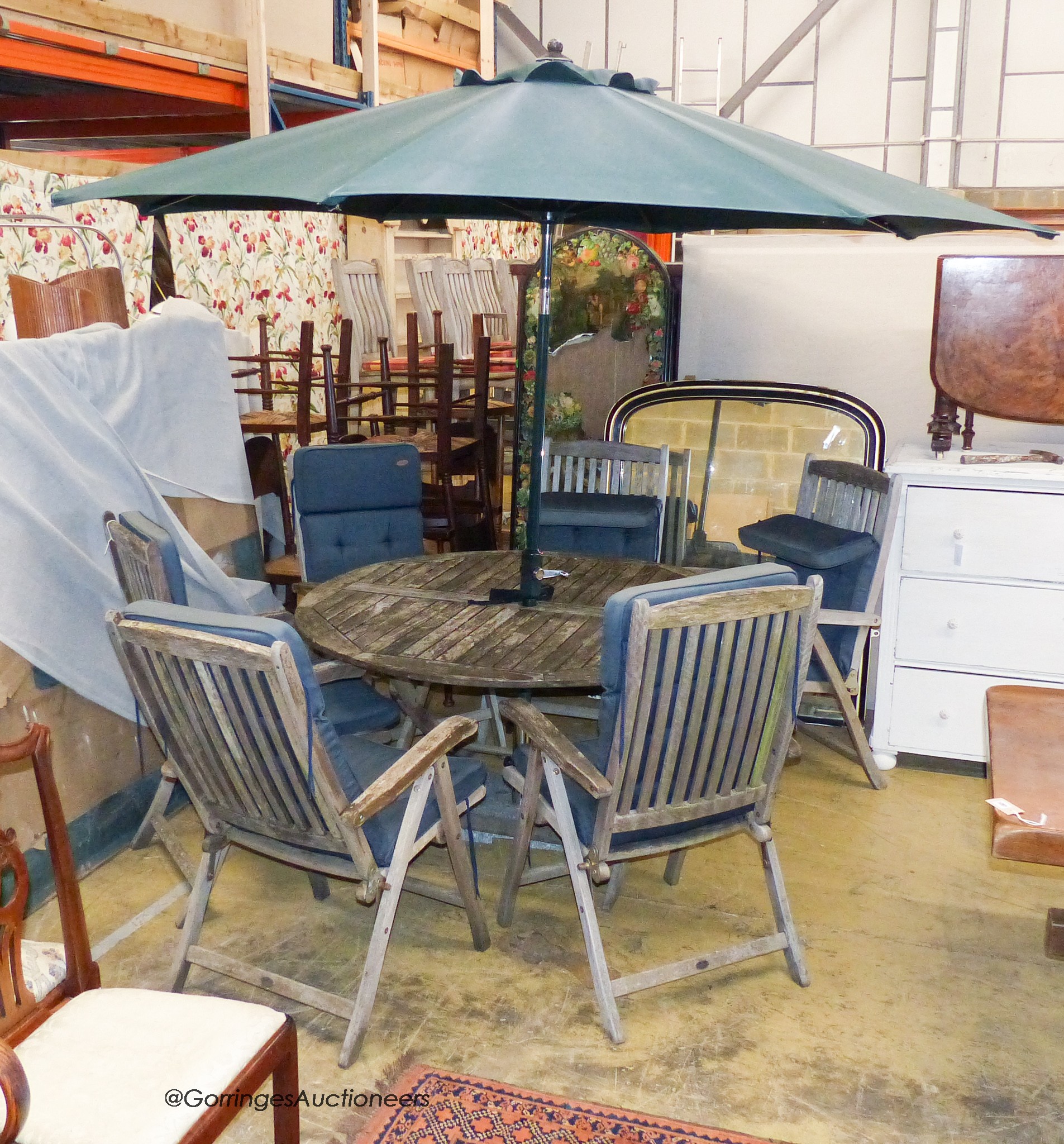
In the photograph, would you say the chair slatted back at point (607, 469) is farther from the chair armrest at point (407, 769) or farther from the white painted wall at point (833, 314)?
the chair armrest at point (407, 769)

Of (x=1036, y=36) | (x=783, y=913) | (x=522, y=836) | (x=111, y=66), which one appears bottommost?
(x=783, y=913)

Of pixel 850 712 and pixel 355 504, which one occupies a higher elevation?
pixel 355 504

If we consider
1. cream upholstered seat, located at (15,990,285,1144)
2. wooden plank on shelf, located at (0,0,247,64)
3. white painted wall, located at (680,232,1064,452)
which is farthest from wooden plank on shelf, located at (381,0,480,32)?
cream upholstered seat, located at (15,990,285,1144)

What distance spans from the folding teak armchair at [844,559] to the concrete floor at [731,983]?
43cm

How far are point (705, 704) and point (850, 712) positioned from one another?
4.82ft

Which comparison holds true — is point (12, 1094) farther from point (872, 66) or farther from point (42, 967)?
point (872, 66)

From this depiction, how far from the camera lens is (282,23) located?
20.4 feet

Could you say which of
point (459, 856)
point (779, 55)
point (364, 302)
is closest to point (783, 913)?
point (459, 856)

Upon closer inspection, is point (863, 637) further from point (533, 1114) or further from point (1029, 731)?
point (533, 1114)

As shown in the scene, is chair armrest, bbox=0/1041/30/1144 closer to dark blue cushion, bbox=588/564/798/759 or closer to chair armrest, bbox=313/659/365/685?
dark blue cushion, bbox=588/564/798/759

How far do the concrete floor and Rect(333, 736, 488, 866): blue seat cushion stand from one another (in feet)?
1.31

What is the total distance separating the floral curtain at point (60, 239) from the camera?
438 centimetres

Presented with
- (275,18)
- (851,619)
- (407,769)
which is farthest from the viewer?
(275,18)

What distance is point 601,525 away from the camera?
4.12m
